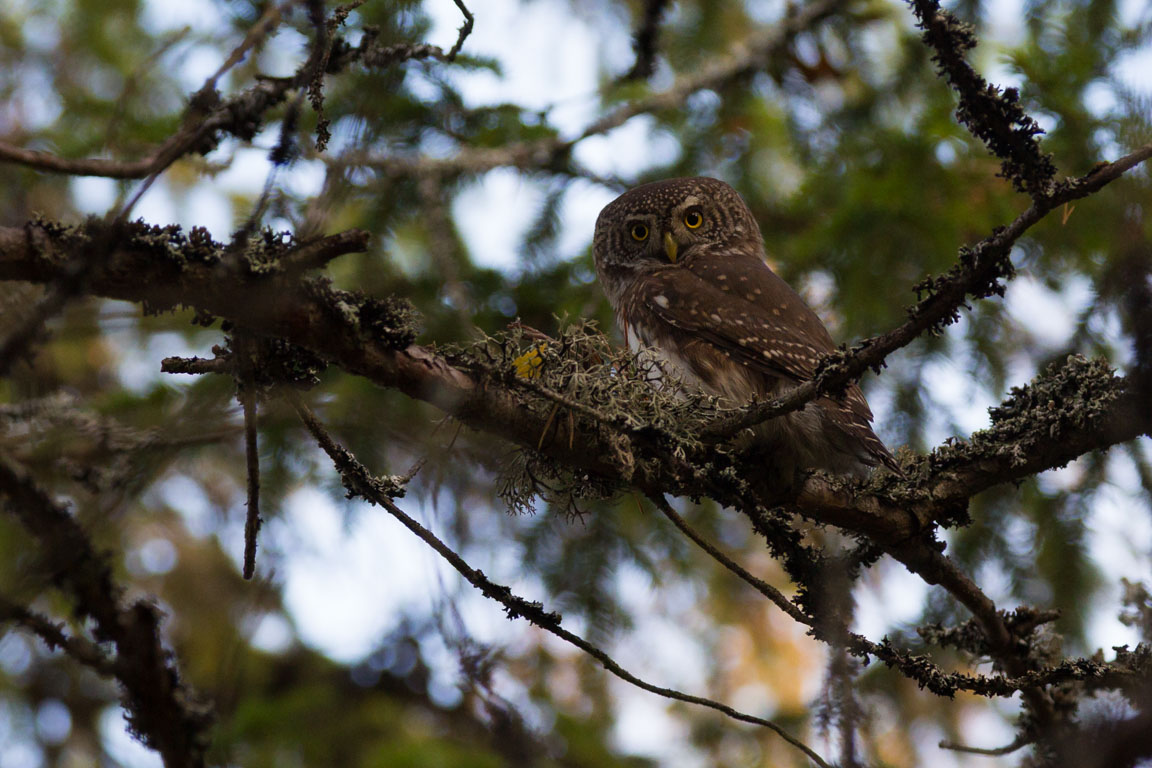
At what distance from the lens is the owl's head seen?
198 inches

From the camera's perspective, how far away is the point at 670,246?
197 inches

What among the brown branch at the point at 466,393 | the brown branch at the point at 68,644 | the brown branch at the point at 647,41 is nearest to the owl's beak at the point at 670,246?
the brown branch at the point at 647,41

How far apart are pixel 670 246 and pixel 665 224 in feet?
0.40

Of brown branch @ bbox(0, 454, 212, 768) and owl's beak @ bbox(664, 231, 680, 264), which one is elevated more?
owl's beak @ bbox(664, 231, 680, 264)

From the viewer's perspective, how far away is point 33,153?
1.60 m

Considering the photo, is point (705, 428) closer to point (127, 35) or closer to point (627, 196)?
point (627, 196)

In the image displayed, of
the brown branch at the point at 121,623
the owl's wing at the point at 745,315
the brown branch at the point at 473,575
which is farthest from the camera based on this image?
the owl's wing at the point at 745,315

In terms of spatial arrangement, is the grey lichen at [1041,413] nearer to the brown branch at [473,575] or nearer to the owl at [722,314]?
the owl at [722,314]

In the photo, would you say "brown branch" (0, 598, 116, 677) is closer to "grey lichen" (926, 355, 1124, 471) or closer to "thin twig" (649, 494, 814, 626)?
"thin twig" (649, 494, 814, 626)

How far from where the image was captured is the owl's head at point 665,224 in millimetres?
5027

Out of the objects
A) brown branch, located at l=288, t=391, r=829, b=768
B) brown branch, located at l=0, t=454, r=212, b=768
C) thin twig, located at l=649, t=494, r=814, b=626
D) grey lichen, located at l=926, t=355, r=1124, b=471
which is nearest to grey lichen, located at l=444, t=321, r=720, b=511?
thin twig, located at l=649, t=494, r=814, b=626

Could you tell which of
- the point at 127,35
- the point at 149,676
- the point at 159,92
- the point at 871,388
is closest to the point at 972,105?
the point at 149,676

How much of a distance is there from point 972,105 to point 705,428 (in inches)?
45.2

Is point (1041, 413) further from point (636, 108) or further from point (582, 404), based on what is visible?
point (636, 108)
